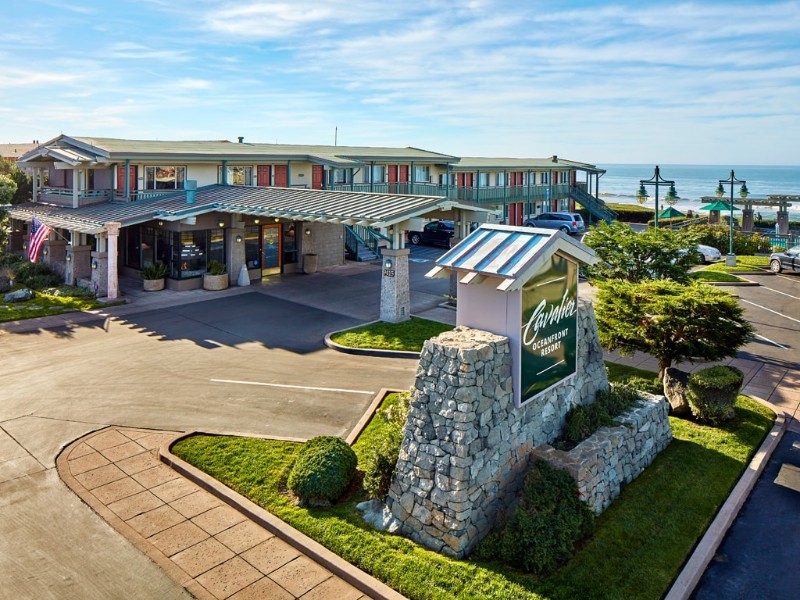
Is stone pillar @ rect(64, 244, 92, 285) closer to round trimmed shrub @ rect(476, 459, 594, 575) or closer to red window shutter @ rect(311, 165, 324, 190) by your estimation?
red window shutter @ rect(311, 165, 324, 190)

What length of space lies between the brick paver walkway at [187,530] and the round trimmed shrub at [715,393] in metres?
9.22

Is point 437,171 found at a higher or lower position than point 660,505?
higher

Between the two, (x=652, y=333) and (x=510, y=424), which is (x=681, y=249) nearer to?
(x=652, y=333)

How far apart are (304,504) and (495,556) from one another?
3207mm

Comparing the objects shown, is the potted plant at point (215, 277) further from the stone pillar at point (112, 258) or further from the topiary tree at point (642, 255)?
the topiary tree at point (642, 255)

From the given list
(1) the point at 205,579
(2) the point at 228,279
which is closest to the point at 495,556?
(1) the point at 205,579

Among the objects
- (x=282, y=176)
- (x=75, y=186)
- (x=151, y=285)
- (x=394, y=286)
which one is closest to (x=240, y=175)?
(x=282, y=176)

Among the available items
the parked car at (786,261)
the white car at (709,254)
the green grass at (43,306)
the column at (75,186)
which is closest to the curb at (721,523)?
the green grass at (43,306)

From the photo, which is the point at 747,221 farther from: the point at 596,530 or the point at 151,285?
the point at 596,530

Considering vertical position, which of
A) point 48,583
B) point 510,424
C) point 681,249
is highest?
point 681,249

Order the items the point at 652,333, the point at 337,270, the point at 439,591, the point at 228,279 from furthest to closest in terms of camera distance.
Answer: the point at 337,270
the point at 228,279
the point at 652,333
the point at 439,591

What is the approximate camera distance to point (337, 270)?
33.0 metres

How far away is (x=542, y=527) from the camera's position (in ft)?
29.2

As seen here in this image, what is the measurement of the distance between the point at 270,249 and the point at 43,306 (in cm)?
1038
